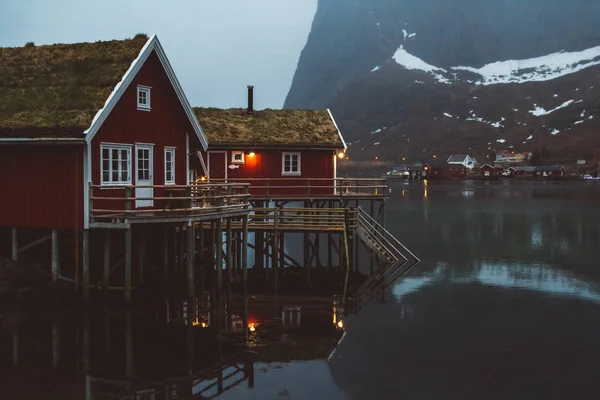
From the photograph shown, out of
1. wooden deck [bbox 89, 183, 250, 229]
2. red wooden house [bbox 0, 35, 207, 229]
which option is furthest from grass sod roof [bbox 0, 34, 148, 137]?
wooden deck [bbox 89, 183, 250, 229]

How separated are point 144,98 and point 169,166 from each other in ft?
10.9

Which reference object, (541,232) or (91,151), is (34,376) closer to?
(91,151)

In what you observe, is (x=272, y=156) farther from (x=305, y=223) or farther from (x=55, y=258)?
(x=55, y=258)

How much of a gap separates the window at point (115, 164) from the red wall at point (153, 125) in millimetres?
263

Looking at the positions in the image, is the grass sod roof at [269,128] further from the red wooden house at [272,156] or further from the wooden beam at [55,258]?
the wooden beam at [55,258]

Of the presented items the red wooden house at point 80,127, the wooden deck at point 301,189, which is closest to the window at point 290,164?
the wooden deck at point 301,189

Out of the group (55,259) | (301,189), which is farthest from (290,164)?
(55,259)

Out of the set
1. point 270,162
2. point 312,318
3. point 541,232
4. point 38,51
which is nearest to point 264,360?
point 312,318

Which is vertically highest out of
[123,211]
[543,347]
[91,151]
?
[91,151]

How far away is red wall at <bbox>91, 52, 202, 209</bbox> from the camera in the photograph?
81.9 feet

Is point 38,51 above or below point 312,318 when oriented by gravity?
above

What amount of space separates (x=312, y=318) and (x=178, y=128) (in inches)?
402

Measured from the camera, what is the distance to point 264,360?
19938 millimetres

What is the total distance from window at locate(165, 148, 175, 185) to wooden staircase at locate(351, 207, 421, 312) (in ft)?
30.9
